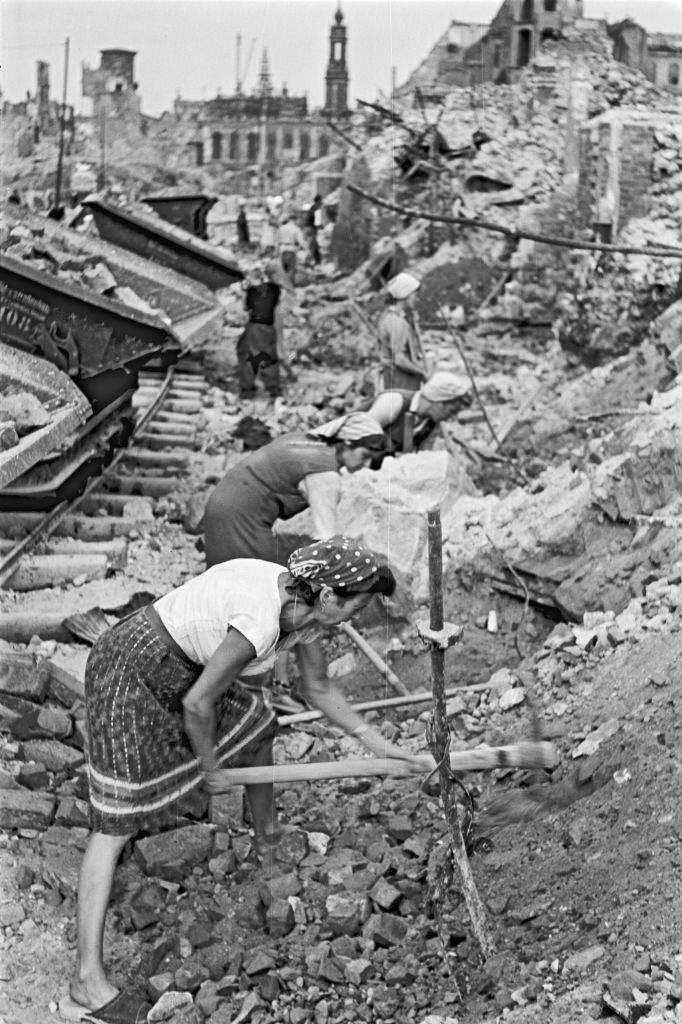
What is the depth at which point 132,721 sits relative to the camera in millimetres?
3434

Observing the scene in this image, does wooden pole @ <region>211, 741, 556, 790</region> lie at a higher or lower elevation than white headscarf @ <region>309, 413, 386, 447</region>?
lower

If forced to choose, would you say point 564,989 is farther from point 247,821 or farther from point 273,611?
point 247,821

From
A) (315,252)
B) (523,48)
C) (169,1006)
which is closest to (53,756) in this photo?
(169,1006)

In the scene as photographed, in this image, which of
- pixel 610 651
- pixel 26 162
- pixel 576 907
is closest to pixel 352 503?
pixel 610 651

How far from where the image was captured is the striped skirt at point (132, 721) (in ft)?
11.3

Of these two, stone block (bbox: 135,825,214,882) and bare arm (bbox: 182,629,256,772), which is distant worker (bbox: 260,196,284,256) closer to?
stone block (bbox: 135,825,214,882)

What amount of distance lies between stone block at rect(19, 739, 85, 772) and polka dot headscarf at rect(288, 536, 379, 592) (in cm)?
168

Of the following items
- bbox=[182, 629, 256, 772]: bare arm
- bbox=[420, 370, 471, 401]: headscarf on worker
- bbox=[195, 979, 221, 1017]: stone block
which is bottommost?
bbox=[195, 979, 221, 1017]: stone block

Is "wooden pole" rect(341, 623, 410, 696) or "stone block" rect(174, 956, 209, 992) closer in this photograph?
"stone block" rect(174, 956, 209, 992)

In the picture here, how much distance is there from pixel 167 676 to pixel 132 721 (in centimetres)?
16

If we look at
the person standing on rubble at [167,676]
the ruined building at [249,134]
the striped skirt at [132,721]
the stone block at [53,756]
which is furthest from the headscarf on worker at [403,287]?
the ruined building at [249,134]

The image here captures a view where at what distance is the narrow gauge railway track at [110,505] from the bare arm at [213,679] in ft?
8.60

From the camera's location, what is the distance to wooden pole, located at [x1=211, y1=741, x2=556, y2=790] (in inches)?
141

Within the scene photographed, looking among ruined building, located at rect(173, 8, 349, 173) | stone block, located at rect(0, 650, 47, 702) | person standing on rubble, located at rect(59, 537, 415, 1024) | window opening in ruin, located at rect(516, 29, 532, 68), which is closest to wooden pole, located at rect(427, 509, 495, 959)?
person standing on rubble, located at rect(59, 537, 415, 1024)
